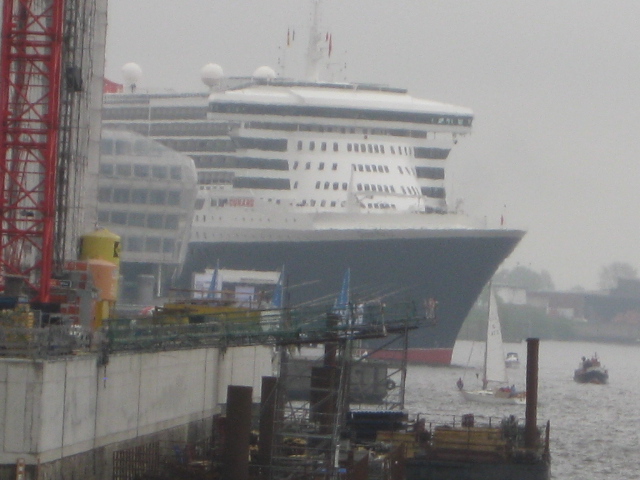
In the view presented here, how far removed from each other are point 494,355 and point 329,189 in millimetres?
22150

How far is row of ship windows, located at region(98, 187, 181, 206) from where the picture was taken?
9875cm

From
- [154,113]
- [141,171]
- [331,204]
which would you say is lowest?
[331,204]

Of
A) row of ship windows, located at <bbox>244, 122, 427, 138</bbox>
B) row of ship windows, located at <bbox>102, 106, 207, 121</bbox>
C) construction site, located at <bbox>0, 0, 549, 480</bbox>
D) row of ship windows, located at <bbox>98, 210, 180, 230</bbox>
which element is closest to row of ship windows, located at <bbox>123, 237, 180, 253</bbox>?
row of ship windows, located at <bbox>98, 210, 180, 230</bbox>

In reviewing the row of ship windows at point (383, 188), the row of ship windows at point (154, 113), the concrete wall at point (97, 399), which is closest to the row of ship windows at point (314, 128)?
the row of ship windows at point (383, 188)

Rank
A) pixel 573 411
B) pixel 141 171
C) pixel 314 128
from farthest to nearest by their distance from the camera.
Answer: pixel 314 128
pixel 141 171
pixel 573 411

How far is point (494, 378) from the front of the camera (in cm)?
8888

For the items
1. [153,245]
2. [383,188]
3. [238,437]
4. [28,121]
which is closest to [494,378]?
[383,188]

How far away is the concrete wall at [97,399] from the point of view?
93.8 ft

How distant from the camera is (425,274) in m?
104

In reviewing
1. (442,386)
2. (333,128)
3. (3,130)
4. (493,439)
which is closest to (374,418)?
(493,439)

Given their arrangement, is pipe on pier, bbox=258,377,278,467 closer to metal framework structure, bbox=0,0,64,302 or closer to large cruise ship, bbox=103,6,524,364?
metal framework structure, bbox=0,0,64,302

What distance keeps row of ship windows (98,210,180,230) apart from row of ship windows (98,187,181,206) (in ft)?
2.42

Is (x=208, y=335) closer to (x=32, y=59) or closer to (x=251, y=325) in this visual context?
(x=251, y=325)

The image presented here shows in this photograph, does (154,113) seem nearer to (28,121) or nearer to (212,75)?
(212,75)
